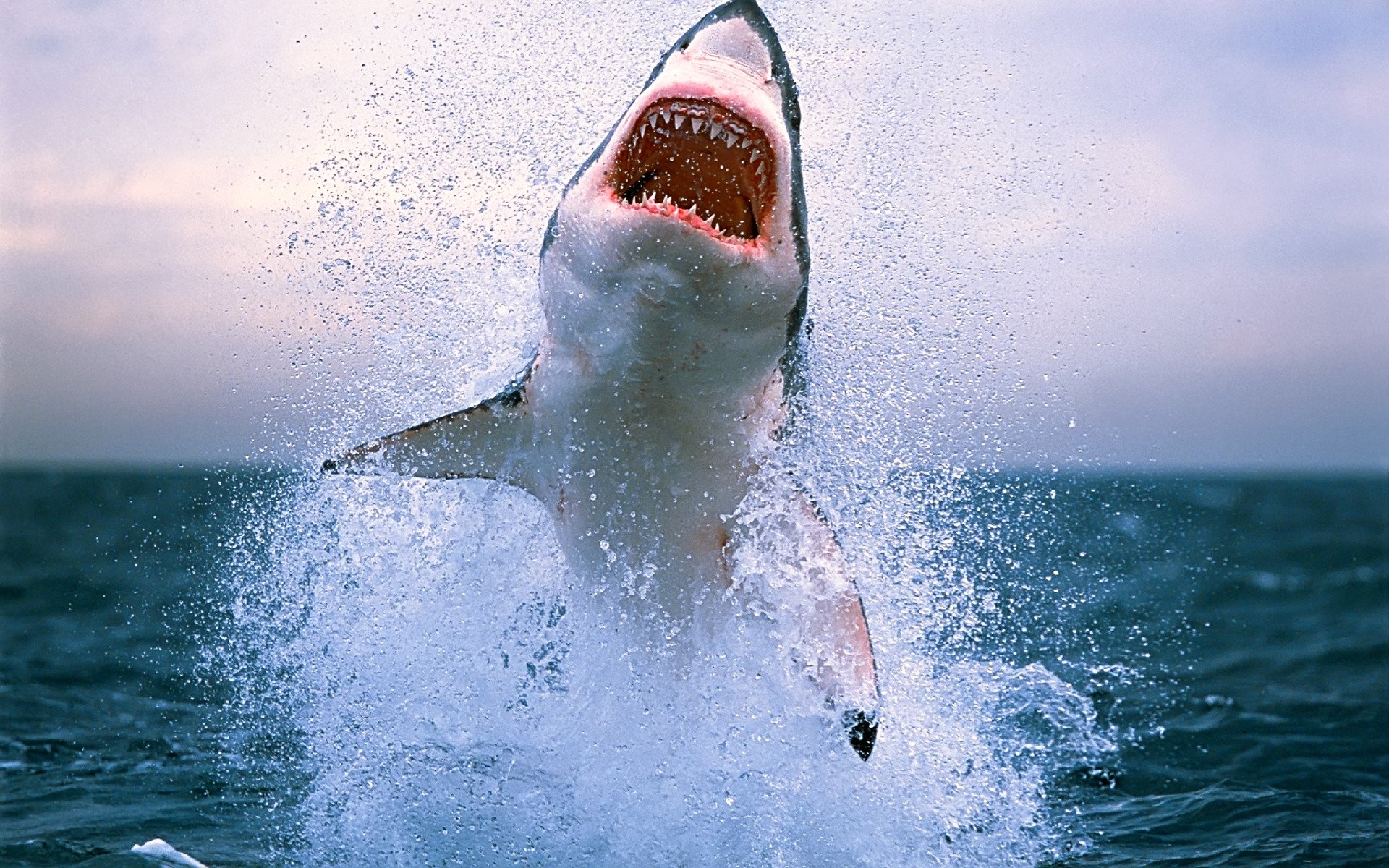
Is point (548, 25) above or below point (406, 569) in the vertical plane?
above

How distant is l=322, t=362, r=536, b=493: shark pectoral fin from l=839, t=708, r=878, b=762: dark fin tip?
2020mm

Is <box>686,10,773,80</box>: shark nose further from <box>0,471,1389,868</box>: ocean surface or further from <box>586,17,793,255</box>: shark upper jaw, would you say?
<box>0,471,1389,868</box>: ocean surface

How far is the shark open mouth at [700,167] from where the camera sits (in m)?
4.96

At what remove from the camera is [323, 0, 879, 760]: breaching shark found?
502cm

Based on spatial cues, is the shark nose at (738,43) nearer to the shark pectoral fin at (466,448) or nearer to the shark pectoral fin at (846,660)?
the shark pectoral fin at (466,448)

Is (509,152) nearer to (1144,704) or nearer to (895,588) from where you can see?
(895,588)

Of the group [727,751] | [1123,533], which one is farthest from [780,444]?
[1123,533]

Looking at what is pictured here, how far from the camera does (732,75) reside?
5.10 m

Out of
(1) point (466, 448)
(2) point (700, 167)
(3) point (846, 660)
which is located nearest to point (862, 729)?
(3) point (846, 660)

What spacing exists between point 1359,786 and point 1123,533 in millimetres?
42486

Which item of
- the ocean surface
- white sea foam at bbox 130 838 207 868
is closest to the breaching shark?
the ocean surface

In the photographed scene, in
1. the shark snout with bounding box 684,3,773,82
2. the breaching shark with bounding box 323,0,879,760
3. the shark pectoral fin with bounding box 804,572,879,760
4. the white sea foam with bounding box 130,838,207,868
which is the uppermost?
the shark snout with bounding box 684,3,773,82

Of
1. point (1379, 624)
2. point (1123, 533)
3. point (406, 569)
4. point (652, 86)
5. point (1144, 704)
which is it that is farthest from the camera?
point (1123, 533)

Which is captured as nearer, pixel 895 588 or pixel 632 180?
pixel 632 180
